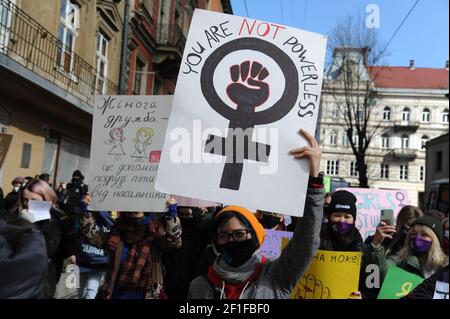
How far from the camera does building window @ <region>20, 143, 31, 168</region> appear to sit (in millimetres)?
10969

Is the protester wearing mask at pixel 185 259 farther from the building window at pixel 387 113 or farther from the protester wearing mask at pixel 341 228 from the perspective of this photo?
the building window at pixel 387 113

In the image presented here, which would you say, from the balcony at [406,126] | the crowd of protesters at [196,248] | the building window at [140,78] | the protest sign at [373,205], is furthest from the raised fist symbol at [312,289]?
the balcony at [406,126]

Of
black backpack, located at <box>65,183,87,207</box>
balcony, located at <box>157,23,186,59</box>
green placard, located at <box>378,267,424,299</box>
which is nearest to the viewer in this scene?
green placard, located at <box>378,267,424,299</box>

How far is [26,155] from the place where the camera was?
11.1 m

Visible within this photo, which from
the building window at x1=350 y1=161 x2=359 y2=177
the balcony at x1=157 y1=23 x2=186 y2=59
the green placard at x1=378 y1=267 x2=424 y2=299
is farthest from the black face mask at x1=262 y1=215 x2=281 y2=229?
the building window at x1=350 y1=161 x2=359 y2=177

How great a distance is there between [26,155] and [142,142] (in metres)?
8.30

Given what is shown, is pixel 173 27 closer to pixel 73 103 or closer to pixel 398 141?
pixel 73 103

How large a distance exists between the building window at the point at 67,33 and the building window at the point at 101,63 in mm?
1683

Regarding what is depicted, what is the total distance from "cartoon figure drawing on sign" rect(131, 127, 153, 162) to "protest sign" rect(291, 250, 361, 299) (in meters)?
1.60

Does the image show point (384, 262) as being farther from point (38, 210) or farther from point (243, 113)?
point (38, 210)

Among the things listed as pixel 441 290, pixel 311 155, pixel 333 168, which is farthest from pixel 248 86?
pixel 333 168

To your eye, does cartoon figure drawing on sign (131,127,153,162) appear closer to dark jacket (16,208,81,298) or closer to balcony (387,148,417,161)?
dark jacket (16,208,81,298)

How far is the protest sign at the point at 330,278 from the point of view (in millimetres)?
2627
